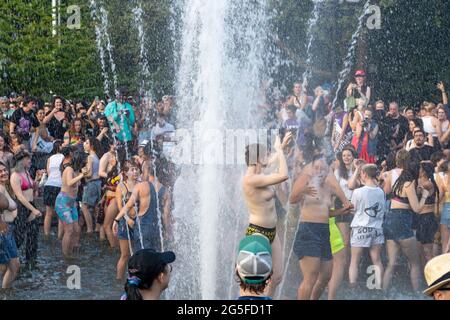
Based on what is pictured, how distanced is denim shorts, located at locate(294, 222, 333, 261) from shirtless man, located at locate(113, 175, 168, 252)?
1.72 metres

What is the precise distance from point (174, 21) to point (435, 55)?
7794 millimetres

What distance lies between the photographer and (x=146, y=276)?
4.41 metres

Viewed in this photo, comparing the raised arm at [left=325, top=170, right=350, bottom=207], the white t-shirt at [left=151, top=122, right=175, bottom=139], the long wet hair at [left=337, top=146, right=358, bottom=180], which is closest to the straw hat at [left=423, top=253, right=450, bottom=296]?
the raised arm at [left=325, top=170, right=350, bottom=207]

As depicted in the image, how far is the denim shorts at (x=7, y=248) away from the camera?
8.88 metres

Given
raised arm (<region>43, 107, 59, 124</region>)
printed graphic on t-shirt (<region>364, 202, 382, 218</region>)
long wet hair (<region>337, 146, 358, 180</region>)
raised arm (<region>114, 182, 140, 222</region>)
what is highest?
raised arm (<region>43, 107, 59, 124</region>)

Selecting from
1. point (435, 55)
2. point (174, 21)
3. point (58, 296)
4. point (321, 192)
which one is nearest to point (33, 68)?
point (174, 21)

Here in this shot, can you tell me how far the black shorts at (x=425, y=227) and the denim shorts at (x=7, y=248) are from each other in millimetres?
4511

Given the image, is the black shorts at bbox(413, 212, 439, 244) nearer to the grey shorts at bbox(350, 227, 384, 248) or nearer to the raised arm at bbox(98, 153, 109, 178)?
the grey shorts at bbox(350, 227, 384, 248)

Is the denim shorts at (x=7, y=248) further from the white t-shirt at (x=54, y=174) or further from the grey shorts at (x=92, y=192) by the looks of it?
the grey shorts at (x=92, y=192)

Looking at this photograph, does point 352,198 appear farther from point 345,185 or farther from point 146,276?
point 146,276

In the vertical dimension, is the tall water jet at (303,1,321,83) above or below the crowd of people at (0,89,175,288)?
above

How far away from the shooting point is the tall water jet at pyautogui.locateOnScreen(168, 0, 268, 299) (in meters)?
9.42
